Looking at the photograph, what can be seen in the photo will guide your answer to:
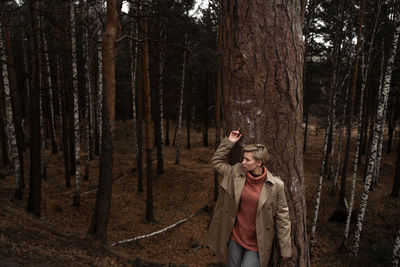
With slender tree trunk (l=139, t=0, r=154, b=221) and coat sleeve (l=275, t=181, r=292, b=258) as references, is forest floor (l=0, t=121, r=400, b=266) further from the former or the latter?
coat sleeve (l=275, t=181, r=292, b=258)

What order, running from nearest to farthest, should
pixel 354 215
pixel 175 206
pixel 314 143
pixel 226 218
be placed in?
1. pixel 226 218
2. pixel 354 215
3. pixel 175 206
4. pixel 314 143

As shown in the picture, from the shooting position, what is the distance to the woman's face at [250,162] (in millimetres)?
2613

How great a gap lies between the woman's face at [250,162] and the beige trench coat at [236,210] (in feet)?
0.59

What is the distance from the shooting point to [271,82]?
2.54 metres

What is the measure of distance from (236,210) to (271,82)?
150cm

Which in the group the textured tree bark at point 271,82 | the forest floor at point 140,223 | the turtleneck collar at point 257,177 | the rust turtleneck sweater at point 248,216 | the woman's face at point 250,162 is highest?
the textured tree bark at point 271,82

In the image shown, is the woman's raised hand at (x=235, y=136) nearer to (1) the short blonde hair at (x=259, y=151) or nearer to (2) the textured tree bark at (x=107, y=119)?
(1) the short blonde hair at (x=259, y=151)

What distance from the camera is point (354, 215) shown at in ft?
42.2

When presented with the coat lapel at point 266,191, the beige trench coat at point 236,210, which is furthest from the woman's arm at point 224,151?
the coat lapel at point 266,191

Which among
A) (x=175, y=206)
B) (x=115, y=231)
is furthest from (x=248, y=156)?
(x=175, y=206)

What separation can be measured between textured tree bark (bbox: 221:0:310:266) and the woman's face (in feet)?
0.51

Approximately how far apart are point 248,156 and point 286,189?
0.56 m

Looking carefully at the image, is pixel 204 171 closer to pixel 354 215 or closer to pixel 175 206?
pixel 175 206

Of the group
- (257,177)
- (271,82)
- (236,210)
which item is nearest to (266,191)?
(257,177)
